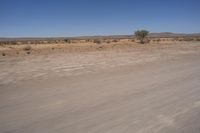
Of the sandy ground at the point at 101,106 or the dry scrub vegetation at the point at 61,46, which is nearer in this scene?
the sandy ground at the point at 101,106

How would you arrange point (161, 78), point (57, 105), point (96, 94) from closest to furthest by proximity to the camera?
point (57, 105) < point (96, 94) < point (161, 78)

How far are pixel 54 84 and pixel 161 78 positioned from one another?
182 inches

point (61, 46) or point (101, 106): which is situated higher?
point (61, 46)

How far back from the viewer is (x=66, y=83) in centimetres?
966

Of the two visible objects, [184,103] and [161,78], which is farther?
[161,78]

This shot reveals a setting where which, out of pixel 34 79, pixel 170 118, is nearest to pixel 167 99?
pixel 170 118

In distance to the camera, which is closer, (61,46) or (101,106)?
(101,106)

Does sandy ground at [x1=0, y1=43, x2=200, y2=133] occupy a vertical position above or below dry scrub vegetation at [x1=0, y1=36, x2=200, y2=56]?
below

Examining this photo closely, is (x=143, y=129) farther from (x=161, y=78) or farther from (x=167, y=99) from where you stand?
(x=161, y=78)

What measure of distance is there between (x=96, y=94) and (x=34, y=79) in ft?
13.6

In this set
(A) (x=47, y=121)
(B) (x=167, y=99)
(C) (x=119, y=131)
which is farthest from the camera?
(B) (x=167, y=99)

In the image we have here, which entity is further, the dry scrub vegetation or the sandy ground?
the dry scrub vegetation

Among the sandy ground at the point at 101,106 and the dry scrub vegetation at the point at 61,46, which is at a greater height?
the dry scrub vegetation at the point at 61,46

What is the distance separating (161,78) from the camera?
1052 cm
